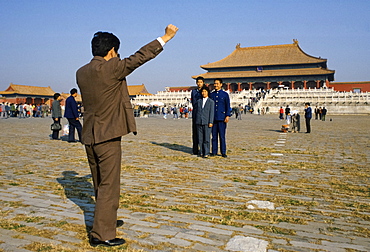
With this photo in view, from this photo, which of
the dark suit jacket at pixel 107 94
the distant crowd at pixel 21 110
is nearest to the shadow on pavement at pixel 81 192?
the dark suit jacket at pixel 107 94

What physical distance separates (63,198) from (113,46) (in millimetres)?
2143

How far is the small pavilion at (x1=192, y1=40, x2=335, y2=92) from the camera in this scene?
58844 mm

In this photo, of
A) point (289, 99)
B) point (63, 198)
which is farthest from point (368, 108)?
point (63, 198)

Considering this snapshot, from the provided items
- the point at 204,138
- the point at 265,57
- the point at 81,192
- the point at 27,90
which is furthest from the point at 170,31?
the point at 27,90

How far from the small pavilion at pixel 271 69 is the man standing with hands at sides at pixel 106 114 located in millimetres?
57651

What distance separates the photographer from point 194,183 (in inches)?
207

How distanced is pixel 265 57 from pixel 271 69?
393cm

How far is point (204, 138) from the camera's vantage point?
8.00 m

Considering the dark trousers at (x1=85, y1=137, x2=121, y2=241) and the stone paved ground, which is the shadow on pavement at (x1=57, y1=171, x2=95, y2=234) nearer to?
the stone paved ground

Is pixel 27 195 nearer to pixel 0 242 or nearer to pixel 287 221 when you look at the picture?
pixel 0 242

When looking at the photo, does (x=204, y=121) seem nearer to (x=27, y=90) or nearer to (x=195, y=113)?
(x=195, y=113)

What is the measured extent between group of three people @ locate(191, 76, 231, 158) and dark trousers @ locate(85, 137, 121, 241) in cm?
490

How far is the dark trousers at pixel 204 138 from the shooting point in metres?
7.94

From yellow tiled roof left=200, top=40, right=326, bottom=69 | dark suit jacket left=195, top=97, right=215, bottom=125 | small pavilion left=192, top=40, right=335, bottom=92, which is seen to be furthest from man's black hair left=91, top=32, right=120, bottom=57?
yellow tiled roof left=200, top=40, right=326, bottom=69
